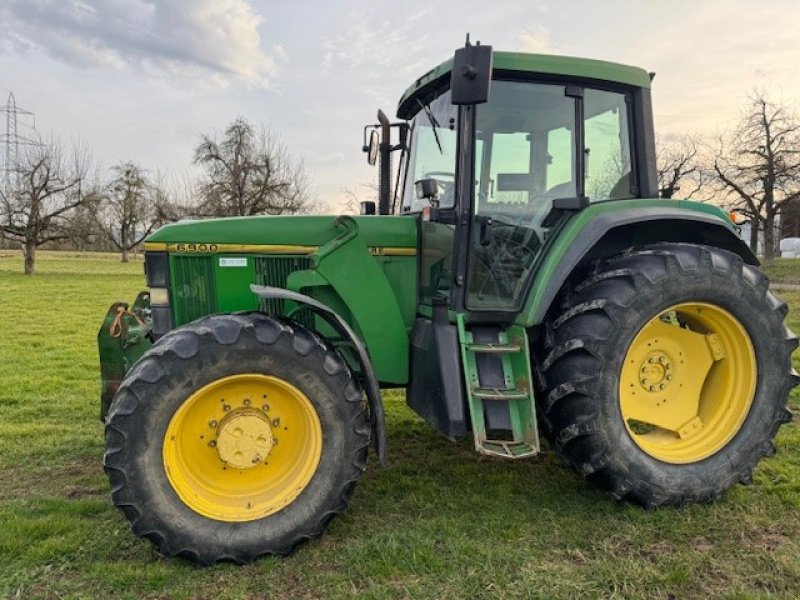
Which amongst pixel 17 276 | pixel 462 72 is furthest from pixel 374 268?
pixel 17 276

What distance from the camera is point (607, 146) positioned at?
12.9 ft

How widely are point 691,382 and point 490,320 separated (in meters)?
1.31

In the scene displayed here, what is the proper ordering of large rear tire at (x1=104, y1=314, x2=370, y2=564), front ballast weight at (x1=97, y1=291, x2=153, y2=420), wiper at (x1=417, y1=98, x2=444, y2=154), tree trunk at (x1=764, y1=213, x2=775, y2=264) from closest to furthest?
large rear tire at (x1=104, y1=314, x2=370, y2=564) → wiper at (x1=417, y1=98, x2=444, y2=154) → front ballast weight at (x1=97, y1=291, x2=153, y2=420) → tree trunk at (x1=764, y1=213, x2=775, y2=264)

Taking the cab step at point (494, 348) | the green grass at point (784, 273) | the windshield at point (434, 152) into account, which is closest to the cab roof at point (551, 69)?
the windshield at point (434, 152)

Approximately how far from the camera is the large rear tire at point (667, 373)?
134 inches

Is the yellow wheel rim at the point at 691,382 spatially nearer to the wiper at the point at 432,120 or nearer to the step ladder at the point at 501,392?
the step ladder at the point at 501,392

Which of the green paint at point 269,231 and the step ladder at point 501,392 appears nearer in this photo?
the step ladder at point 501,392

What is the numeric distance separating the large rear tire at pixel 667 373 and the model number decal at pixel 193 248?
6.63 ft

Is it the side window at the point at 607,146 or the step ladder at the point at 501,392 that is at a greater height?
the side window at the point at 607,146

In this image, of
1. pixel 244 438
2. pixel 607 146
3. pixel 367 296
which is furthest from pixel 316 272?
pixel 607 146

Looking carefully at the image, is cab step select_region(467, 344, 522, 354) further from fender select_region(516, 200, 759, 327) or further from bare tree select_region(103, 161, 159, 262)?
A: bare tree select_region(103, 161, 159, 262)

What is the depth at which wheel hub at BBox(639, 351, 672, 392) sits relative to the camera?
12.4 ft

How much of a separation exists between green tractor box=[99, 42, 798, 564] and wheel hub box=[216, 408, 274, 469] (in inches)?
0.4

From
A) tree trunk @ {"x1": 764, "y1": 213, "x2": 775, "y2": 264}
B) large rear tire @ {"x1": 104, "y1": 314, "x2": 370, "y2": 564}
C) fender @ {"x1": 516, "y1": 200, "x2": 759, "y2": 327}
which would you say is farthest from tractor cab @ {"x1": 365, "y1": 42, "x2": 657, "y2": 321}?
tree trunk @ {"x1": 764, "y1": 213, "x2": 775, "y2": 264}
